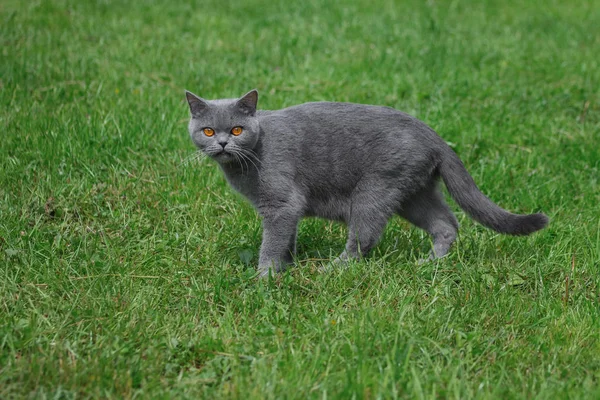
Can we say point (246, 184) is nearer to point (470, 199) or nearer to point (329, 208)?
point (329, 208)

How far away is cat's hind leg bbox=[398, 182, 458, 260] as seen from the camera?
3.74m

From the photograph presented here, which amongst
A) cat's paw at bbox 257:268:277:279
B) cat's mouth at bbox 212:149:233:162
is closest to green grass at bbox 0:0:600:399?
cat's paw at bbox 257:268:277:279

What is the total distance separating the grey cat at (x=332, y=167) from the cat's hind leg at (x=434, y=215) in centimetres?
4

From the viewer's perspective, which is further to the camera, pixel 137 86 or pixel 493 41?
pixel 493 41

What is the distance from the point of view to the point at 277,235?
139 inches

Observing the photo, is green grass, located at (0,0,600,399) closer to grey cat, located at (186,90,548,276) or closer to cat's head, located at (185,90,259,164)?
grey cat, located at (186,90,548,276)

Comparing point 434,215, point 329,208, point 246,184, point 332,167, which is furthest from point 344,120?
point 434,215

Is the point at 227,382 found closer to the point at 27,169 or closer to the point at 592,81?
the point at 27,169

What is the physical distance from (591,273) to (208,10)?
18.0 feet

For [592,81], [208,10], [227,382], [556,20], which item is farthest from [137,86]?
[556,20]

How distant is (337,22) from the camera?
24.1 ft

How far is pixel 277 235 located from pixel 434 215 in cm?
90

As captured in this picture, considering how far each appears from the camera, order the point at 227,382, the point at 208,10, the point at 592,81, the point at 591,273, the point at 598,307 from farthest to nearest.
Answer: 1. the point at 208,10
2. the point at 592,81
3. the point at 591,273
4. the point at 598,307
5. the point at 227,382

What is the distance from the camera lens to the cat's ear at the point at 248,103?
11.6ft
